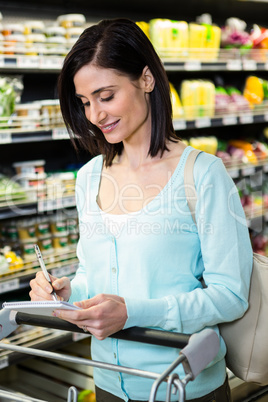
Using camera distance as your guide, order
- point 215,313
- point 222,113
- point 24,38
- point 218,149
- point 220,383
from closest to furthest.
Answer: point 215,313
point 220,383
point 24,38
point 222,113
point 218,149

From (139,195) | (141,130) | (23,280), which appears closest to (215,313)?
(139,195)

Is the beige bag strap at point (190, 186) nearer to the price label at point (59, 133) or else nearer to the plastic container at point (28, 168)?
the price label at point (59, 133)

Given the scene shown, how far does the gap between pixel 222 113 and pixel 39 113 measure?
4.67 feet

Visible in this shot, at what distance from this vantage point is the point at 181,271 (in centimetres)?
123

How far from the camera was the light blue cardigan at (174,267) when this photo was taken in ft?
3.81

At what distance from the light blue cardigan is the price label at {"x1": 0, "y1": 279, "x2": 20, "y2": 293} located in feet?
3.77

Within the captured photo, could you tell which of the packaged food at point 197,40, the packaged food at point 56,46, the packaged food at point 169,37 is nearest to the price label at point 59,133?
the packaged food at point 56,46

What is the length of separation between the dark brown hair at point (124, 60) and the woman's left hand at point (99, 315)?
16.1 inches

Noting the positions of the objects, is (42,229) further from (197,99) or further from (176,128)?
(197,99)

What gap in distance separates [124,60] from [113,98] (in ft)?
0.30

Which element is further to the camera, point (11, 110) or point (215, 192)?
point (11, 110)

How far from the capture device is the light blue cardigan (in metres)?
1.16

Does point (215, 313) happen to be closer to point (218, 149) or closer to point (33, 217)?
point (33, 217)

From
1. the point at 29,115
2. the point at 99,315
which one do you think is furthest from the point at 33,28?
the point at 99,315
